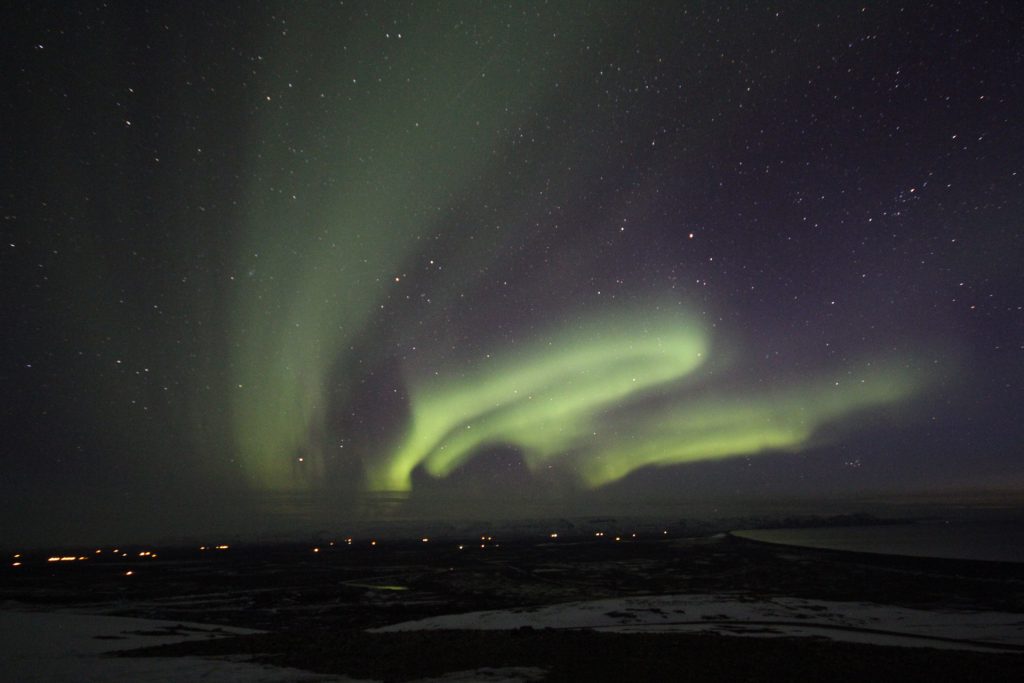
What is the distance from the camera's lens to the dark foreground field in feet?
46.6

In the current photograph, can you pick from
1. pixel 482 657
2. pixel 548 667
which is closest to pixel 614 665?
pixel 548 667

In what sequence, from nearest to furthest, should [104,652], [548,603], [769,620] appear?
[104,652] < [769,620] < [548,603]

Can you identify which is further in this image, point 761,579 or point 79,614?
point 761,579

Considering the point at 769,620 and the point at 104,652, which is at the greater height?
the point at 104,652

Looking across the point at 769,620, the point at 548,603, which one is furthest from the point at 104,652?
the point at 769,620

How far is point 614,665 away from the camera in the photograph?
1433 centimetres

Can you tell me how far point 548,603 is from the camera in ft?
93.4

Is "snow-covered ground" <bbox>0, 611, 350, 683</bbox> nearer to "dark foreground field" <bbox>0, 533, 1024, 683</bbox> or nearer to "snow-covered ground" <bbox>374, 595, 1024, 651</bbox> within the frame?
"dark foreground field" <bbox>0, 533, 1024, 683</bbox>

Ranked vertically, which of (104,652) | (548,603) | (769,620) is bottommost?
(769,620)

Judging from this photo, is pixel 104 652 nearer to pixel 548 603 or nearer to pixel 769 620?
pixel 548 603

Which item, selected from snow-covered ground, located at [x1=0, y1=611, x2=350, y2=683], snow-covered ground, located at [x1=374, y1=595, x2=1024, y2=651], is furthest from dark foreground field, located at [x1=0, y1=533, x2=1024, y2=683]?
Result: snow-covered ground, located at [x1=0, y1=611, x2=350, y2=683]

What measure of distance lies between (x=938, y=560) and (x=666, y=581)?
28.0m

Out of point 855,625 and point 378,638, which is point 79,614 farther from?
point 855,625

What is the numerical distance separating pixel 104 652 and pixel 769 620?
20356 mm
